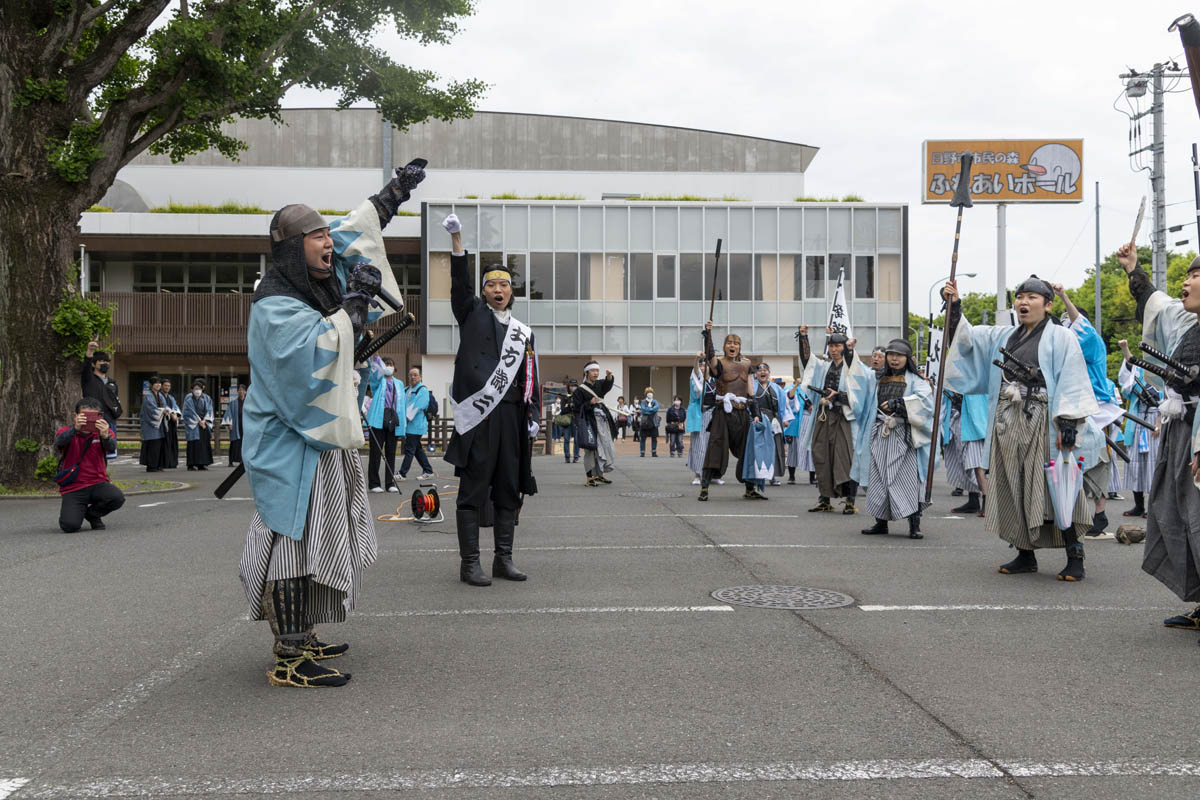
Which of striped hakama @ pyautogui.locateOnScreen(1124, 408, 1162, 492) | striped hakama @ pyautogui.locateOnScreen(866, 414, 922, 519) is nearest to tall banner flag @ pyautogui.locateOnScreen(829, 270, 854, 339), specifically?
striped hakama @ pyautogui.locateOnScreen(866, 414, 922, 519)

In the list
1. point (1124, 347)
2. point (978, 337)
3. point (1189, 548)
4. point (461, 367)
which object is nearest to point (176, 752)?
point (461, 367)

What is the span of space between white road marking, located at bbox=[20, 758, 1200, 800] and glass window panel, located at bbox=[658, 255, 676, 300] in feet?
124

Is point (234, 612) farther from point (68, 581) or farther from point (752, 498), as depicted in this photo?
point (752, 498)

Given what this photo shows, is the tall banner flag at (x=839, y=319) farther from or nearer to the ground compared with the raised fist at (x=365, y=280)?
farther from the ground

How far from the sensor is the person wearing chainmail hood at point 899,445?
9.47 metres

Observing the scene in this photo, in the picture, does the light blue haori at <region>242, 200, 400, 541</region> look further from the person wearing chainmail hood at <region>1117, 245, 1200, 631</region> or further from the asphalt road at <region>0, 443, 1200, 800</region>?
the person wearing chainmail hood at <region>1117, 245, 1200, 631</region>

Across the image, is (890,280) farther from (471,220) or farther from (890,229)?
(471,220)

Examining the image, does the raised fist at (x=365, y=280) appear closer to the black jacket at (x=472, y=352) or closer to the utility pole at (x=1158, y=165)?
the black jacket at (x=472, y=352)

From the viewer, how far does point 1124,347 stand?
407 inches

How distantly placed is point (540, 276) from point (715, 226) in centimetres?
687

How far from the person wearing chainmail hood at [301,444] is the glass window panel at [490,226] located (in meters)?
36.6

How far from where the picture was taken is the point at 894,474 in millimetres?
9523

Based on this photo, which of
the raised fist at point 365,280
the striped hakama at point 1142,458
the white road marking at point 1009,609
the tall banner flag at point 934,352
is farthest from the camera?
the tall banner flag at point 934,352

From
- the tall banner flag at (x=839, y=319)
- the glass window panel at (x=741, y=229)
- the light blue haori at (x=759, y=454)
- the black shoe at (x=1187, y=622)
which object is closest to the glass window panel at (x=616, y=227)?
the glass window panel at (x=741, y=229)
